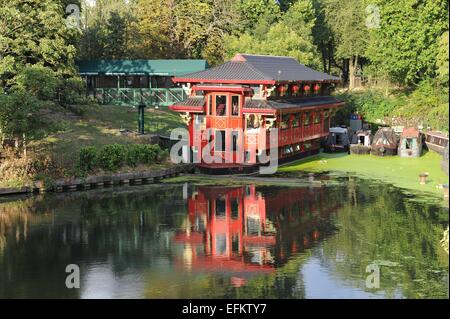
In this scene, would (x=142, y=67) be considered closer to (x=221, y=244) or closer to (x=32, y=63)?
(x=32, y=63)

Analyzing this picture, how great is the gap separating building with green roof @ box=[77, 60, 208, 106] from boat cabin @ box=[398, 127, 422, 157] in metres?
16.7

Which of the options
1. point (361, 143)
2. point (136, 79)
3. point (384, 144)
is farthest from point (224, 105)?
point (361, 143)

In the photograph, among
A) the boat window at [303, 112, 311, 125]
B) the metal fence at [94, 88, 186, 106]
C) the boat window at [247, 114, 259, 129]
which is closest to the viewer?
the boat window at [247, 114, 259, 129]

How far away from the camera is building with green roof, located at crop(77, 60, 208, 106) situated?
57469 mm

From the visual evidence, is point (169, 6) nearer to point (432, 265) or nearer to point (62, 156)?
point (62, 156)

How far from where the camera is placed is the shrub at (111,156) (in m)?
47.2

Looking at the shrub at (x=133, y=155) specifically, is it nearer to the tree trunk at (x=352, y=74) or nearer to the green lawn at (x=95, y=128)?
the green lawn at (x=95, y=128)

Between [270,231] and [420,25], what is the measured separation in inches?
1582

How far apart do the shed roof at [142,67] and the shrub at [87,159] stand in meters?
14.0

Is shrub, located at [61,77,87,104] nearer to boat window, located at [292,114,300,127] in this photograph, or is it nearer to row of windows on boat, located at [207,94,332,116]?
row of windows on boat, located at [207,94,332,116]

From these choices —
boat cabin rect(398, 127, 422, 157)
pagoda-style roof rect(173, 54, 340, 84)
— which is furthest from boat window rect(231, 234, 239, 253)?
boat cabin rect(398, 127, 422, 157)

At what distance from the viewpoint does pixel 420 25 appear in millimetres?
69188

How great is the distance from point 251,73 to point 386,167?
1210cm
